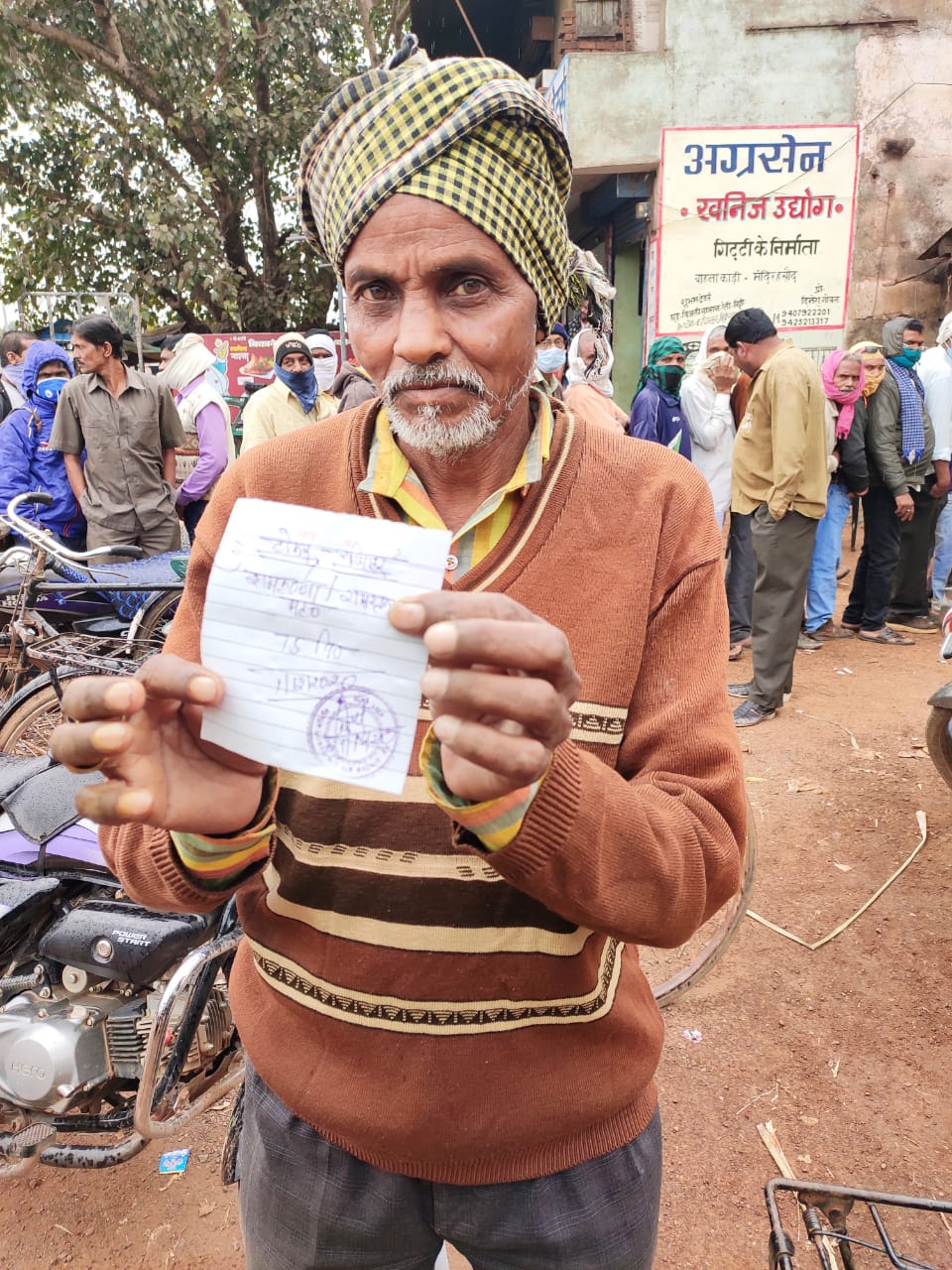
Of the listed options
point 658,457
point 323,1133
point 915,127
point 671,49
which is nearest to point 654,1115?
point 323,1133

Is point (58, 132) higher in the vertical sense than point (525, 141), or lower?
higher

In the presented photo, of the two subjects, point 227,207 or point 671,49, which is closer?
point 671,49

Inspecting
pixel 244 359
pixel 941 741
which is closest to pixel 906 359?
pixel 941 741

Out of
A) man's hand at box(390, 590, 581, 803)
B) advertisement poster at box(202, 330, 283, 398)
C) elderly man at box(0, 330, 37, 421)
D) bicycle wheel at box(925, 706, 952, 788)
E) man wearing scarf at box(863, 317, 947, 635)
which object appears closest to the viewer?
man's hand at box(390, 590, 581, 803)

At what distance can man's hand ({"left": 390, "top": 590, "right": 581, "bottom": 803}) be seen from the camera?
0.74 meters

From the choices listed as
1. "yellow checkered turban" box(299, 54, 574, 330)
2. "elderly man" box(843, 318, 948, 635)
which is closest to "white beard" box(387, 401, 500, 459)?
"yellow checkered turban" box(299, 54, 574, 330)

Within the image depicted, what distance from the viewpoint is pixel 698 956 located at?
315 centimetres

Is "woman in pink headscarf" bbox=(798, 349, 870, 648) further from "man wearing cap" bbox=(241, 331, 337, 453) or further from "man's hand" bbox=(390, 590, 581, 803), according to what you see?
"man's hand" bbox=(390, 590, 581, 803)

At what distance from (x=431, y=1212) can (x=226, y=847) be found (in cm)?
61

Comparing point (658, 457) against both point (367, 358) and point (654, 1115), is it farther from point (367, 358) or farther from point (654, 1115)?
point (654, 1115)

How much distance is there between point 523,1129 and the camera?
108 centimetres

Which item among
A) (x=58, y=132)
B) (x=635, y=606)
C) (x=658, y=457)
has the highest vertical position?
(x=58, y=132)

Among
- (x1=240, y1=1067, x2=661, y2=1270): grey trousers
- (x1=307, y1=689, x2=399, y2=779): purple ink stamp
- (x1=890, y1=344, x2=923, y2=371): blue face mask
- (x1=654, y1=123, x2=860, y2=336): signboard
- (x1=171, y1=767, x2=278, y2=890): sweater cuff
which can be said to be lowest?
(x1=240, y1=1067, x2=661, y2=1270): grey trousers

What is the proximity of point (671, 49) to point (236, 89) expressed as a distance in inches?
250
